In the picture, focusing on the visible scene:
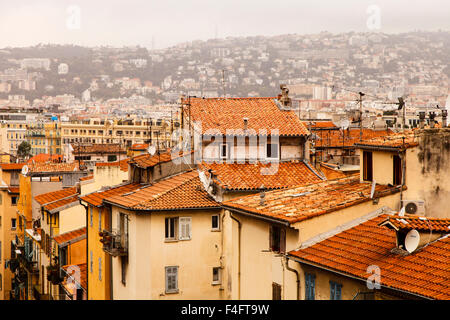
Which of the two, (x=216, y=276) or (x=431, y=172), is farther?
(x=216, y=276)

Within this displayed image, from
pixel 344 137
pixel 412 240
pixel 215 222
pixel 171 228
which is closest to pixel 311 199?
pixel 412 240

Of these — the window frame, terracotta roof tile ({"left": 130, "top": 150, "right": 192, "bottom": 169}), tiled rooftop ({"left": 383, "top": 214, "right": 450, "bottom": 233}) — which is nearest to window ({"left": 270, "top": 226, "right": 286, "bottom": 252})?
tiled rooftop ({"left": 383, "top": 214, "right": 450, "bottom": 233})

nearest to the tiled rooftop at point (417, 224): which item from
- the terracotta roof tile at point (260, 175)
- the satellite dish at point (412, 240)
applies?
the satellite dish at point (412, 240)

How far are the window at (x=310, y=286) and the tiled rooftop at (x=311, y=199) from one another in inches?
45.0

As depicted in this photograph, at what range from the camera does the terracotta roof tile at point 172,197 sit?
78.2 feet

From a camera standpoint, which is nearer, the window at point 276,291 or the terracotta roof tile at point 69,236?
the window at point 276,291

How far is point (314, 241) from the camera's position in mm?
15633

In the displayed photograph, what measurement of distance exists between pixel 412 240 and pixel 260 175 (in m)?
13.0

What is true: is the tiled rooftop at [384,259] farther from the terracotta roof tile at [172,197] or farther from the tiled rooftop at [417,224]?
the terracotta roof tile at [172,197]

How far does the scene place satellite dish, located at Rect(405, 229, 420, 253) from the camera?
13.1 m

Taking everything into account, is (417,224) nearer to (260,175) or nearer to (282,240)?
(282,240)

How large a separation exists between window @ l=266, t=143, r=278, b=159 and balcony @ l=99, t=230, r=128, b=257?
5.78 metres

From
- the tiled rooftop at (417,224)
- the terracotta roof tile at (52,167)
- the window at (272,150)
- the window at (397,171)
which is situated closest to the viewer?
the tiled rooftop at (417,224)

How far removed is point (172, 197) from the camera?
24.2 meters
